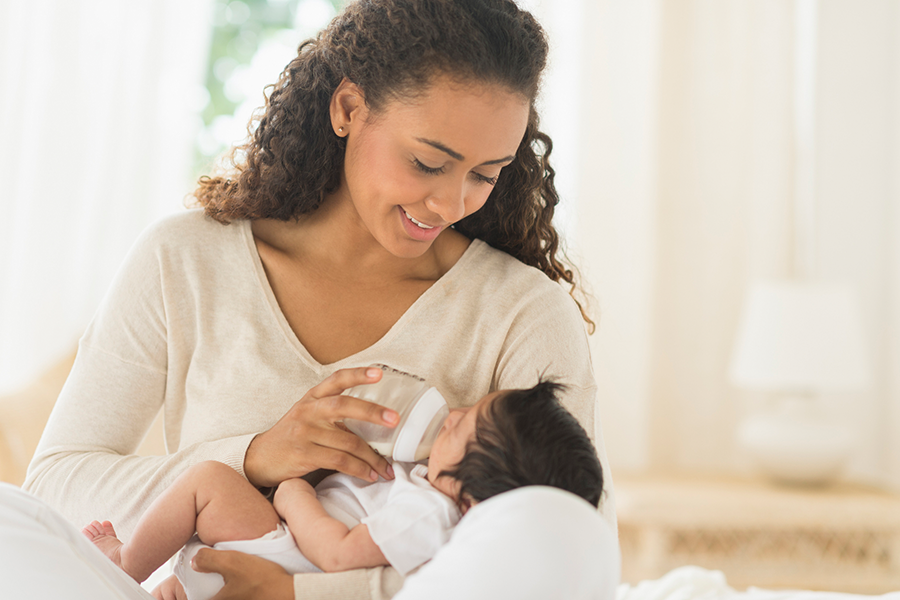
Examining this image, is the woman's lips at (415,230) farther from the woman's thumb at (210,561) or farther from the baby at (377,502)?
the woman's thumb at (210,561)

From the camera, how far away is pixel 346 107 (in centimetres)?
144

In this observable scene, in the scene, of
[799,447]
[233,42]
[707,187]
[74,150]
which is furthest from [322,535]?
[233,42]

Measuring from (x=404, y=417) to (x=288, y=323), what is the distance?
0.36m

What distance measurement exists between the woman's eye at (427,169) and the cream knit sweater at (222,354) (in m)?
0.27

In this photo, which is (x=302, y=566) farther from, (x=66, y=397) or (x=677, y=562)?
(x=677, y=562)

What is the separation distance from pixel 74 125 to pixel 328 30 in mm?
2397

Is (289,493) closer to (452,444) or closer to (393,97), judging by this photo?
(452,444)

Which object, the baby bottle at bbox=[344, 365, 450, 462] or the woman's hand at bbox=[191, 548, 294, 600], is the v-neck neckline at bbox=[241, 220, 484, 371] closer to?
the baby bottle at bbox=[344, 365, 450, 462]

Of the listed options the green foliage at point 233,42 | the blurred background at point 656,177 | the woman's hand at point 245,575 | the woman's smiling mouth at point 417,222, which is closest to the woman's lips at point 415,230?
the woman's smiling mouth at point 417,222

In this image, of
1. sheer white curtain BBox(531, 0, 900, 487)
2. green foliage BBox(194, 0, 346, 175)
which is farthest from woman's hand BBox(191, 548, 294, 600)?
green foliage BBox(194, 0, 346, 175)

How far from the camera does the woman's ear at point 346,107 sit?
1407 mm

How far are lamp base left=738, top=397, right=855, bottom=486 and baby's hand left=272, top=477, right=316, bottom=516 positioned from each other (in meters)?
2.46

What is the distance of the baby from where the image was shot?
1083mm

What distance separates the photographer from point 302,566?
1.15 metres
